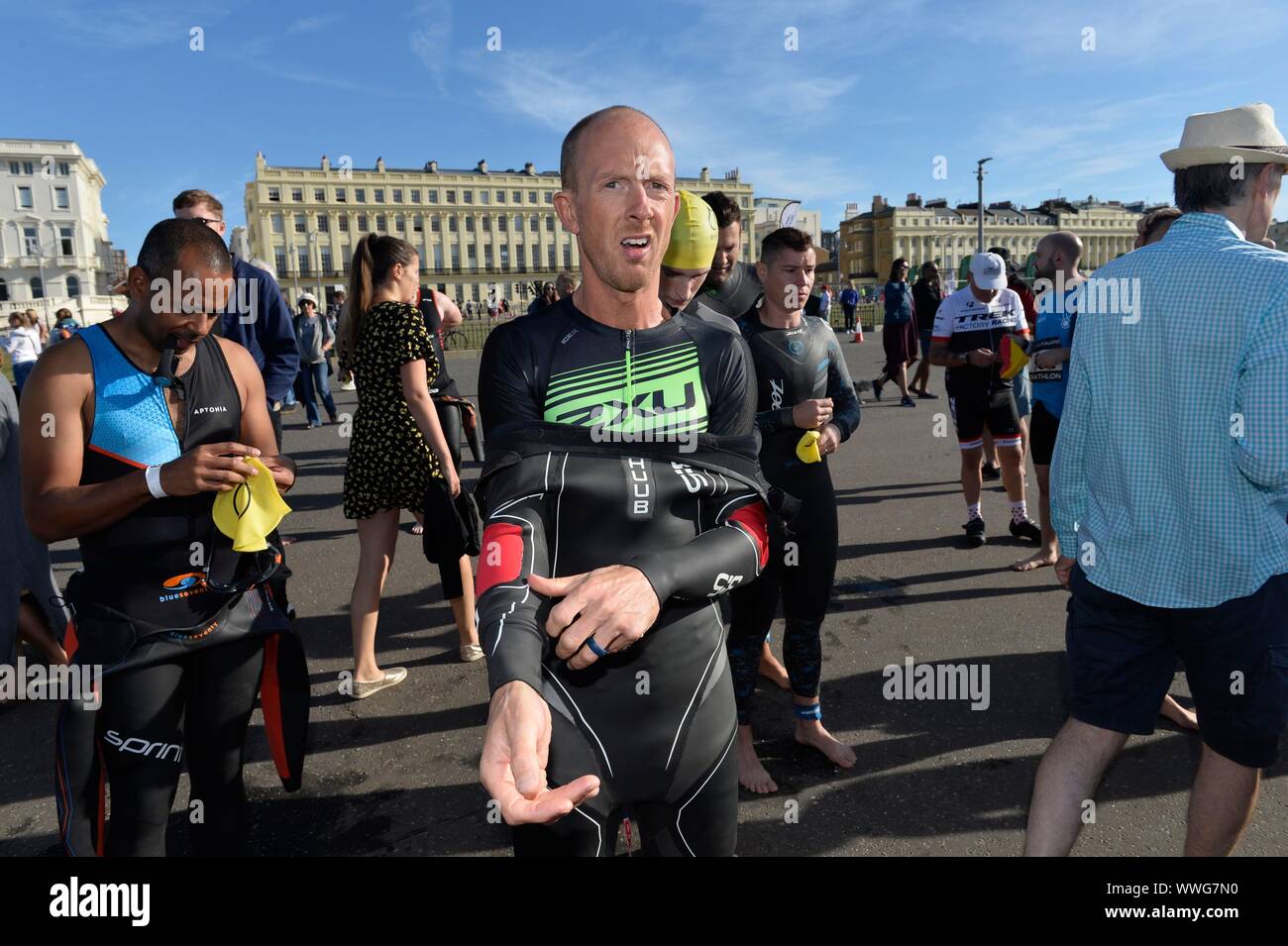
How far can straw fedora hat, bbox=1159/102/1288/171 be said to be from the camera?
7.28 feet

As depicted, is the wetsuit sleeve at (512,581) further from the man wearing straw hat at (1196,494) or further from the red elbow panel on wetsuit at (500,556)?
the man wearing straw hat at (1196,494)

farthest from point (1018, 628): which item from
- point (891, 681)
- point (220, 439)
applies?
point (220, 439)

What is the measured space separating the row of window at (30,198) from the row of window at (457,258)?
21288 mm

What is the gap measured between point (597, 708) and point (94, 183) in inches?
4879

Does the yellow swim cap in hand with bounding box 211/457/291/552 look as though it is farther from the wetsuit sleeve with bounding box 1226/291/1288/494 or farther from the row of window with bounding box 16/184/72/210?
the row of window with bounding box 16/184/72/210

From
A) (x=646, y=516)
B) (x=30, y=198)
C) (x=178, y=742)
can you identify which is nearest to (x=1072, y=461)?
(x=646, y=516)

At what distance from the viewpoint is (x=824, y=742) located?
11.6 feet

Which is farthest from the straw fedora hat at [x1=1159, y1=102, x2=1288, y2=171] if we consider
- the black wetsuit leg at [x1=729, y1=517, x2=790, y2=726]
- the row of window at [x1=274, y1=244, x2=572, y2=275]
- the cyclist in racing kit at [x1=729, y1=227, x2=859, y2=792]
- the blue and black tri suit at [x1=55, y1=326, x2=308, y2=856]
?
the row of window at [x1=274, y1=244, x2=572, y2=275]

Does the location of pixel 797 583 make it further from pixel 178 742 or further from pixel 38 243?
pixel 38 243

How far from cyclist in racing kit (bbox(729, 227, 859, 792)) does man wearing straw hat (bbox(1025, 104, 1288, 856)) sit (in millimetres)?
1127

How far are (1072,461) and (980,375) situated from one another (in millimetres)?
4203

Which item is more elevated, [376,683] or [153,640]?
[153,640]

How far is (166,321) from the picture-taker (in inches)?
86.0
